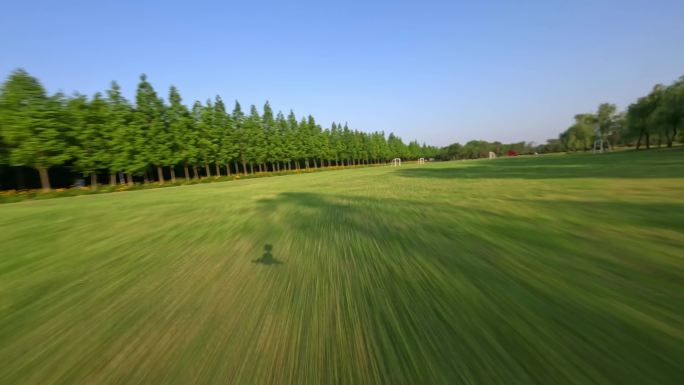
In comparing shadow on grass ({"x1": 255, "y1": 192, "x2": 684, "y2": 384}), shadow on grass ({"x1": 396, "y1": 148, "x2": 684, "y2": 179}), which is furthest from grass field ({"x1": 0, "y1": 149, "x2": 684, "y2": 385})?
shadow on grass ({"x1": 396, "y1": 148, "x2": 684, "y2": 179})

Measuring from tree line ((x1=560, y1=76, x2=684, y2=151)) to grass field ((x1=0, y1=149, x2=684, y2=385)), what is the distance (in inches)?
2443

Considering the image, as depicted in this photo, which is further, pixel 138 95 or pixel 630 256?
pixel 138 95

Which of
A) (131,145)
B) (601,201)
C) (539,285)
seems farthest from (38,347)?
(131,145)

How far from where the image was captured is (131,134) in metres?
33.1

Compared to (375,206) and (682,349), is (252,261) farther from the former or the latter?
(375,206)

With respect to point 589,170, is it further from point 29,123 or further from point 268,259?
point 29,123

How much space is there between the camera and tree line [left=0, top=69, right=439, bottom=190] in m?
24.8

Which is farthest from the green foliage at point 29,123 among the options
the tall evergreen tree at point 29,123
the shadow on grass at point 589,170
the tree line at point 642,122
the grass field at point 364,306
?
the tree line at point 642,122

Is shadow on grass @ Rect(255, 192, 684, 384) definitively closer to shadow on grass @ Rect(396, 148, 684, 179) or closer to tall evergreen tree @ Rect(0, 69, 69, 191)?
shadow on grass @ Rect(396, 148, 684, 179)

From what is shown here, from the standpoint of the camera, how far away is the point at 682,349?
188 cm

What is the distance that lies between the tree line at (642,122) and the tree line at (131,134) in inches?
2457

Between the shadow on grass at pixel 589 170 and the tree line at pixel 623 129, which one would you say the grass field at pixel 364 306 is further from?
the tree line at pixel 623 129

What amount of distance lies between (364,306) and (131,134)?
39.6 meters

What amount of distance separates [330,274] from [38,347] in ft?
8.83
